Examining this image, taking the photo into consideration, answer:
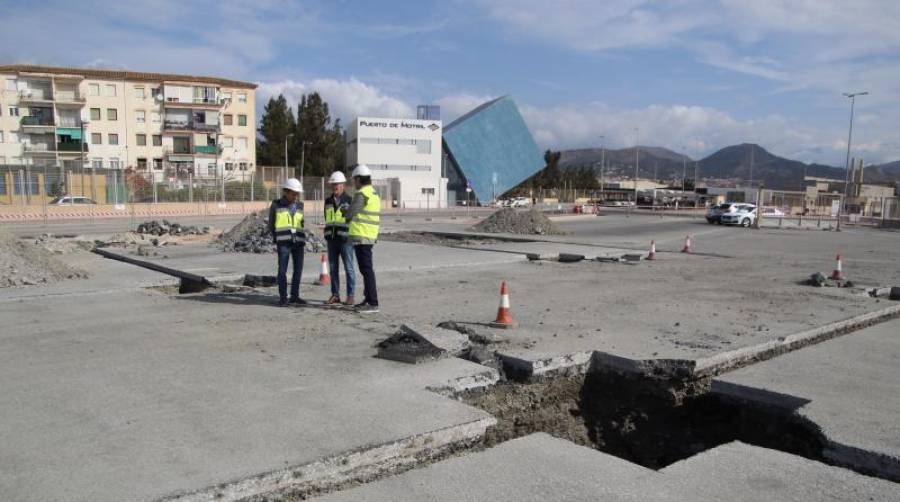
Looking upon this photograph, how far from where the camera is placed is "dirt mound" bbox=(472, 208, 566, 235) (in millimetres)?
25422

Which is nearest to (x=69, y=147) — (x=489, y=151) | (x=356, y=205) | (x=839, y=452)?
(x=489, y=151)

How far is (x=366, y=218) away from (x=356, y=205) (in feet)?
0.74

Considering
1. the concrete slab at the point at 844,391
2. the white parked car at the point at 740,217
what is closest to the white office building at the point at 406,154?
the white parked car at the point at 740,217

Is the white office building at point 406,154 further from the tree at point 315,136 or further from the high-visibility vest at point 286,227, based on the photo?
the high-visibility vest at point 286,227

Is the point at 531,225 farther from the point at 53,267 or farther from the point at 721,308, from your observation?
the point at 53,267

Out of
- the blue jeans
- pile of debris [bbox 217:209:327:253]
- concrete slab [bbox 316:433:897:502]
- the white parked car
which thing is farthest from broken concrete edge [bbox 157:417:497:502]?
the white parked car

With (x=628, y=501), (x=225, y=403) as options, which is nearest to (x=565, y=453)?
(x=628, y=501)

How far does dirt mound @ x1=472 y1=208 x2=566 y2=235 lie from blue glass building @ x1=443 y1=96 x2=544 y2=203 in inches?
2094

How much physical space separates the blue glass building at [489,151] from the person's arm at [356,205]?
7140 cm

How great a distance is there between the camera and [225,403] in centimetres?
477

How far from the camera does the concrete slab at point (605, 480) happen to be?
3.53m

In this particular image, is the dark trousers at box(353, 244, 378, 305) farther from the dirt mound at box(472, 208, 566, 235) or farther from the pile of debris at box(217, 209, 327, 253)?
the dirt mound at box(472, 208, 566, 235)

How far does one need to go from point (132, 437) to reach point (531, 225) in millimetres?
22368

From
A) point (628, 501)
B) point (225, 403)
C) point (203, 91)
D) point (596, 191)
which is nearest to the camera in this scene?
point (628, 501)
